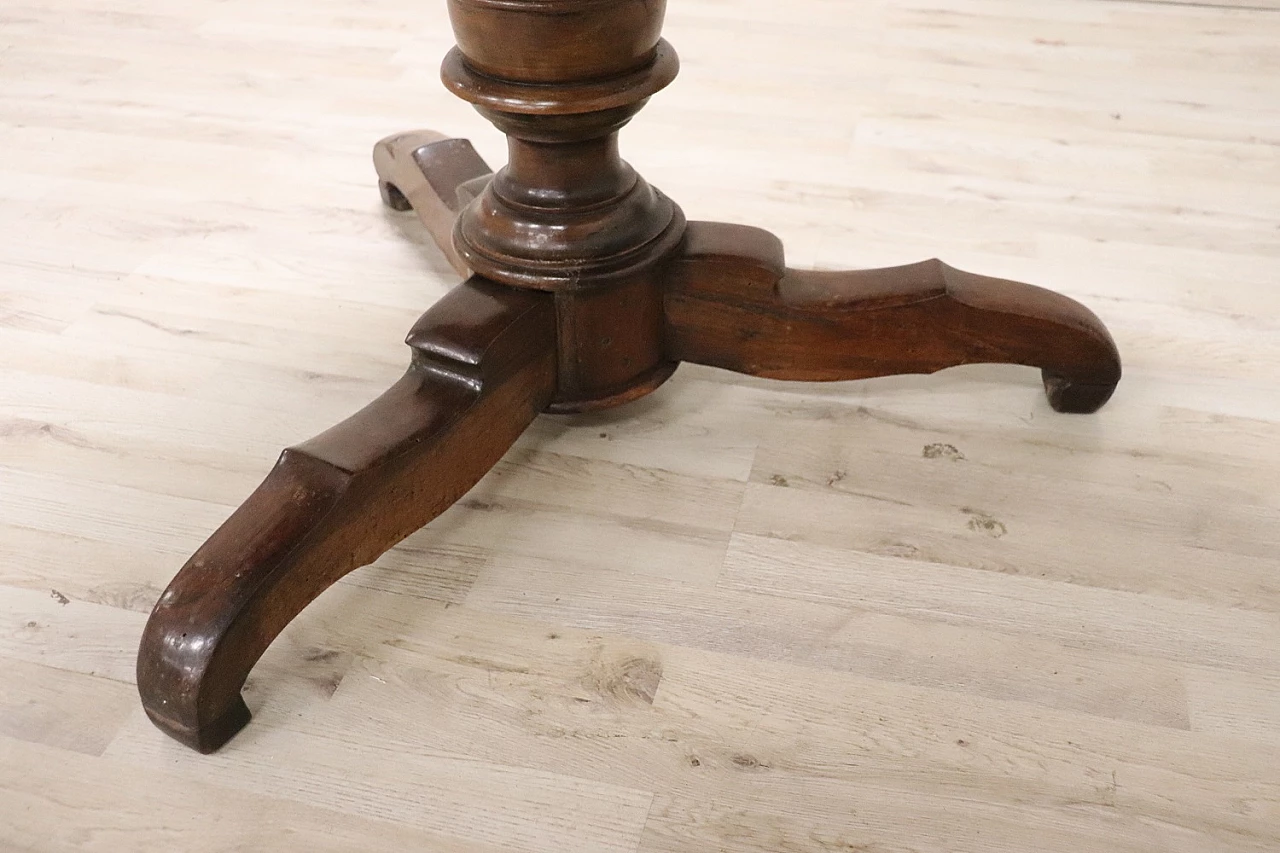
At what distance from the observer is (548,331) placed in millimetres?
983

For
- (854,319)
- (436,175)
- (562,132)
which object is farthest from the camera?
(436,175)

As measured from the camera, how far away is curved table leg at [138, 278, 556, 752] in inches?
29.9

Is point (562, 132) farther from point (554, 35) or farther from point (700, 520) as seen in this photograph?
point (700, 520)

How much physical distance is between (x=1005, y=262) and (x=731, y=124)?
18.8 inches

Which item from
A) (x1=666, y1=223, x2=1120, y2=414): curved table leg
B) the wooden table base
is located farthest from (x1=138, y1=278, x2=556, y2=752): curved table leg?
(x1=666, y1=223, x2=1120, y2=414): curved table leg

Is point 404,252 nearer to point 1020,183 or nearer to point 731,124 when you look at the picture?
point 731,124

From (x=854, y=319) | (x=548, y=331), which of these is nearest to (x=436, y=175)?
(x=548, y=331)

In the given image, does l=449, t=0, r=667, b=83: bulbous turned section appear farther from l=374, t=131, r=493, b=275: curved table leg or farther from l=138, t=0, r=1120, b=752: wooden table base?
l=374, t=131, r=493, b=275: curved table leg

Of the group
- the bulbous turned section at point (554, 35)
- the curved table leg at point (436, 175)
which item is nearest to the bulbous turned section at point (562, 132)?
the bulbous turned section at point (554, 35)

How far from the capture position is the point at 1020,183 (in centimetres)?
150

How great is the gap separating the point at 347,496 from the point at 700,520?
0.30 m

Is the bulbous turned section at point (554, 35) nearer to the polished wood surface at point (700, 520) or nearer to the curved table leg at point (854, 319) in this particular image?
the curved table leg at point (854, 319)

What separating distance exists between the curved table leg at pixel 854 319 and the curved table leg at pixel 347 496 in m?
0.14

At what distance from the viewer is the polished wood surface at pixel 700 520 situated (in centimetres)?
78
